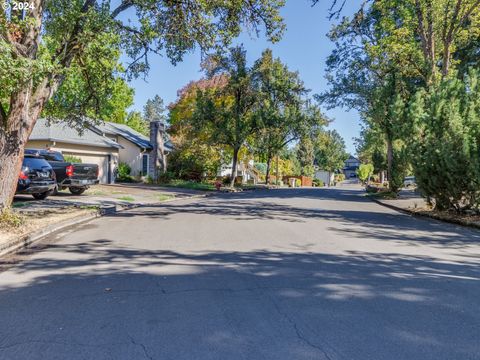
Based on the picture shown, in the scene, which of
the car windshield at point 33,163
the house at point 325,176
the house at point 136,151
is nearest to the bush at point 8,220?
the car windshield at point 33,163

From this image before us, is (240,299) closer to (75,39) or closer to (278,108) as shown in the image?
(75,39)

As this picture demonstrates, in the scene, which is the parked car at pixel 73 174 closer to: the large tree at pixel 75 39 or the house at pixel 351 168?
the large tree at pixel 75 39

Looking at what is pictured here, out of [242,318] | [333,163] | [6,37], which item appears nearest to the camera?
[242,318]

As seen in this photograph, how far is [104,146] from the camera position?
2755 centimetres

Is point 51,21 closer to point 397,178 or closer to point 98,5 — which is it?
point 98,5

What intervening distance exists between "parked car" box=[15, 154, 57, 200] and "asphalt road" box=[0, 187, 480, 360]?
19.8ft

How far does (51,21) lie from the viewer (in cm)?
1066

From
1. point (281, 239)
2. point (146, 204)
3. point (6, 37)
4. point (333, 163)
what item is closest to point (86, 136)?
point (146, 204)

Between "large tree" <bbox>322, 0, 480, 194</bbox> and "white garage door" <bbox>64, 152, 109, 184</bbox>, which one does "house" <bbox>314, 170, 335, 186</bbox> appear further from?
"white garage door" <bbox>64, 152, 109, 184</bbox>

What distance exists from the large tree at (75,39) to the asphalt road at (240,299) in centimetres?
304

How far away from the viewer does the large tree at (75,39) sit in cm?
843

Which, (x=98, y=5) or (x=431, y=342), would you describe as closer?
(x=431, y=342)

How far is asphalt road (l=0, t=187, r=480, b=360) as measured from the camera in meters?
3.44

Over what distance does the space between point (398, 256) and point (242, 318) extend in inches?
165
